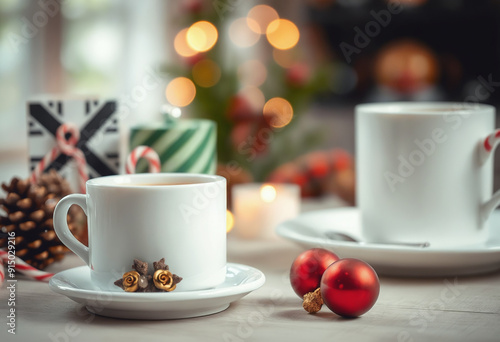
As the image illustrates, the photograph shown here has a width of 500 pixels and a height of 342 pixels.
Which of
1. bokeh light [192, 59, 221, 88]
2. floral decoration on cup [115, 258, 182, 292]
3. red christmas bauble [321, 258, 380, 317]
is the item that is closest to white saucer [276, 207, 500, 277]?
red christmas bauble [321, 258, 380, 317]

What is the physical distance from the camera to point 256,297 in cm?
75

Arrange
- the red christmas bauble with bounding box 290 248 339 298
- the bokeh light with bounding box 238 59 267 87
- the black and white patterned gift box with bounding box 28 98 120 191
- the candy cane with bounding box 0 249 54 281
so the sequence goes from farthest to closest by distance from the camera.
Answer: the bokeh light with bounding box 238 59 267 87, the black and white patterned gift box with bounding box 28 98 120 191, the candy cane with bounding box 0 249 54 281, the red christmas bauble with bounding box 290 248 339 298

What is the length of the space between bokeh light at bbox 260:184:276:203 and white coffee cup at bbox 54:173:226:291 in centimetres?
49

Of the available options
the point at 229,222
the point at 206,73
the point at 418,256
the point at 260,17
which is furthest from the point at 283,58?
the point at 418,256

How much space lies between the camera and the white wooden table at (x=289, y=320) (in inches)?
23.6

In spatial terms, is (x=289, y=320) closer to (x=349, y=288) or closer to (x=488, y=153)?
(x=349, y=288)

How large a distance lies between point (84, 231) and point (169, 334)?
45 centimetres

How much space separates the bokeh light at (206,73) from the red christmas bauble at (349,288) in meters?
1.18

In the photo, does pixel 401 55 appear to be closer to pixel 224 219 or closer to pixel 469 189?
pixel 469 189

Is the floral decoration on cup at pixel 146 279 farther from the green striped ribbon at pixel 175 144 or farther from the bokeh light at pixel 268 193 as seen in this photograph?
the bokeh light at pixel 268 193

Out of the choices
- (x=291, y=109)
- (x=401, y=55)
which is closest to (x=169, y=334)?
(x=291, y=109)

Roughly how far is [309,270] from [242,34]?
8.98 ft

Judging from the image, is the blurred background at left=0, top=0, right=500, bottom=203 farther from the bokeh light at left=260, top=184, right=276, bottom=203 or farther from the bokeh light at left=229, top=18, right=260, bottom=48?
the bokeh light at left=260, top=184, right=276, bottom=203

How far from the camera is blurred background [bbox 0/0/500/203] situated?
1736 mm
